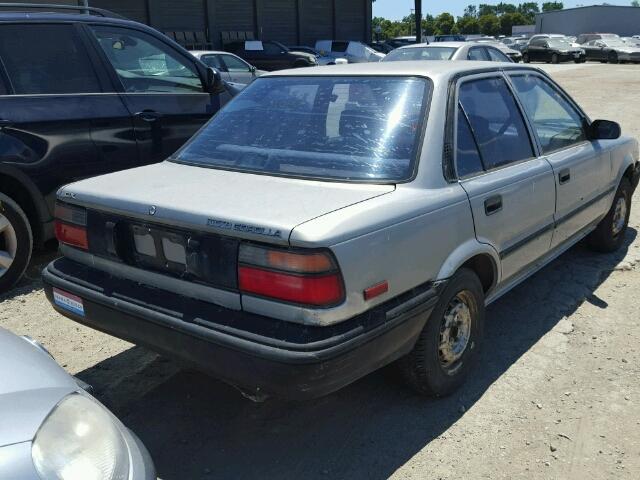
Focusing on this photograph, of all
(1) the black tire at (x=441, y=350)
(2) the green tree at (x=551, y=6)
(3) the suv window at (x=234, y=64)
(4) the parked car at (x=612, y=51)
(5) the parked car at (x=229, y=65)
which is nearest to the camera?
(1) the black tire at (x=441, y=350)

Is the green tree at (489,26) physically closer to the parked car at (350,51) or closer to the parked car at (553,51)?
the parked car at (553,51)

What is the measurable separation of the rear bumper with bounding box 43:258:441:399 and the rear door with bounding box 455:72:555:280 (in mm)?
673

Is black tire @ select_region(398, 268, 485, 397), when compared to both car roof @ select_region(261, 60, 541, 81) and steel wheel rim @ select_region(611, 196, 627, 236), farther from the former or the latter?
steel wheel rim @ select_region(611, 196, 627, 236)

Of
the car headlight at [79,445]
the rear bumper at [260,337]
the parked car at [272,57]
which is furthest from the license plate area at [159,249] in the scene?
the parked car at [272,57]

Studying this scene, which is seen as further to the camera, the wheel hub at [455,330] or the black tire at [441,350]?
the wheel hub at [455,330]

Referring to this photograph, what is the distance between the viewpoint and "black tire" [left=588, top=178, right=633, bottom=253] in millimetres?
5176

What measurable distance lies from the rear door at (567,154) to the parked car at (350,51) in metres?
25.1

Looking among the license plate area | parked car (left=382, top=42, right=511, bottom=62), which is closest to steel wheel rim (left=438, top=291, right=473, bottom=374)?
the license plate area

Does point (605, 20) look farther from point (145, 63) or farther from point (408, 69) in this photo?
point (408, 69)

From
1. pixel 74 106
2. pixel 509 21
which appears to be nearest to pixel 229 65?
pixel 74 106

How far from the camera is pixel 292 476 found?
2.75m

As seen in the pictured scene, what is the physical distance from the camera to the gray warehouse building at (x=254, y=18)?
28.1 metres

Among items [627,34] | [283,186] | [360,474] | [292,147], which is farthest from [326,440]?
[627,34]

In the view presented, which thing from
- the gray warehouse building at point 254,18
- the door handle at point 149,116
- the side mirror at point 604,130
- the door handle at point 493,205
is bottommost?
the door handle at point 493,205
